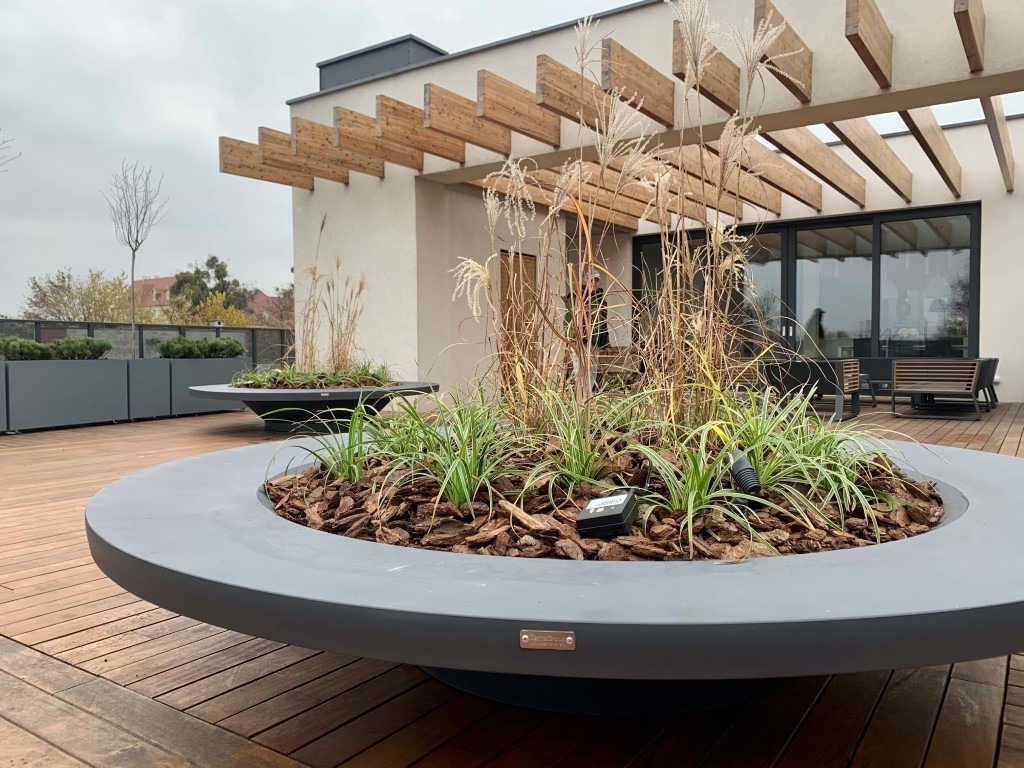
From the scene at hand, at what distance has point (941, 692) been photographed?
5.15ft

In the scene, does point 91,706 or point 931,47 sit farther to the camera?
point 931,47

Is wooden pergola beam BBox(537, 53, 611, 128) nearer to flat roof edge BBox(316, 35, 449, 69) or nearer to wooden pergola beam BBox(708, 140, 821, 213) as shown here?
wooden pergola beam BBox(708, 140, 821, 213)

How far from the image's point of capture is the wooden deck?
1312mm

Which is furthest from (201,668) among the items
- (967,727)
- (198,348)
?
(198,348)

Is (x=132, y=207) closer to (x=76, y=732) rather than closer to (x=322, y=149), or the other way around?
(x=322, y=149)

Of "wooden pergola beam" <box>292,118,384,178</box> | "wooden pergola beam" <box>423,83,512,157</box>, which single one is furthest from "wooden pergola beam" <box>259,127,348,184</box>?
"wooden pergola beam" <box>423,83,512,157</box>

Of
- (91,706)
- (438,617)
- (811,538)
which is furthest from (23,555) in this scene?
(811,538)

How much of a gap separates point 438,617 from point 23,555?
222 centimetres

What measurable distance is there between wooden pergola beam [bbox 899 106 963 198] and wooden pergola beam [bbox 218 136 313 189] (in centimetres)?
622

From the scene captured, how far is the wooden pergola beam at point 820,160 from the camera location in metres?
6.85

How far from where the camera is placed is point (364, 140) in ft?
23.7

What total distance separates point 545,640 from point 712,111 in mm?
5942

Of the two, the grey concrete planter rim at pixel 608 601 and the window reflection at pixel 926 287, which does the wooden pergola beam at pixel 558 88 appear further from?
the window reflection at pixel 926 287

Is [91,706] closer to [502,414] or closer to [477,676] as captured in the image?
[477,676]
